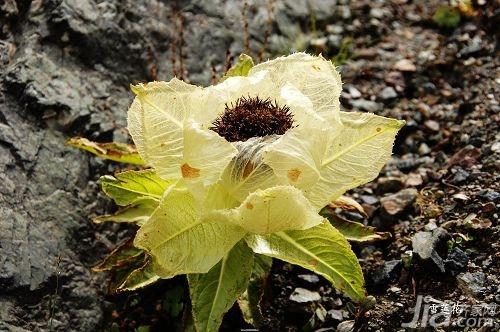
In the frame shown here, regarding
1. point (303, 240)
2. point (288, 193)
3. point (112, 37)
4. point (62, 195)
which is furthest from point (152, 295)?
point (112, 37)

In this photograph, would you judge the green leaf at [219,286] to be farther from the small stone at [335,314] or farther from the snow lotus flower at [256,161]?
the small stone at [335,314]

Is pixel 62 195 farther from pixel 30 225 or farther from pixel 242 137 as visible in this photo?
pixel 242 137

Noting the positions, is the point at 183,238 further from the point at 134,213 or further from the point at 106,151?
the point at 106,151

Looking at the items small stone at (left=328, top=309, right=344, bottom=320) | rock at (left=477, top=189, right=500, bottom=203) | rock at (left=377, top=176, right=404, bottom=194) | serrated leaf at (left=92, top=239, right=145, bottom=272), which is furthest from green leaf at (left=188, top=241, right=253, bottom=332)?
rock at (left=477, top=189, right=500, bottom=203)

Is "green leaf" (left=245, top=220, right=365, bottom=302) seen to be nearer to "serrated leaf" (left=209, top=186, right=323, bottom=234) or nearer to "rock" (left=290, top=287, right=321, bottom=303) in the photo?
"serrated leaf" (left=209, top=186, right=323, bottom=234)

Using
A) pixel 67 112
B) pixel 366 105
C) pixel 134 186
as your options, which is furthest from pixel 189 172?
pixel 366 105

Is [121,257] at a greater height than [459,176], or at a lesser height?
greater

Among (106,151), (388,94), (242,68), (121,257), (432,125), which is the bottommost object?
(432,125)
